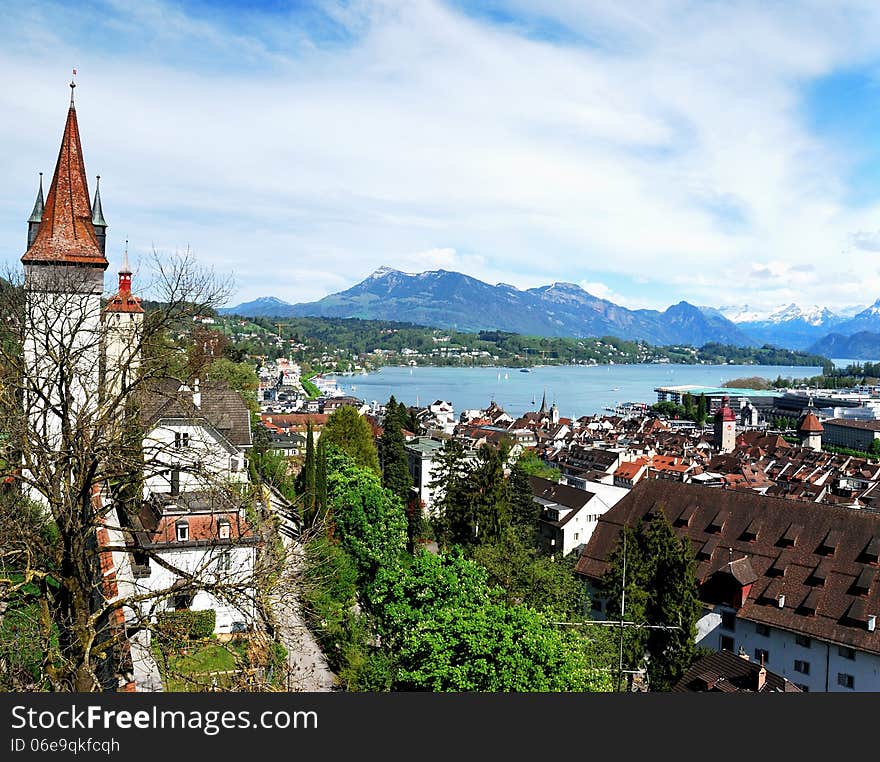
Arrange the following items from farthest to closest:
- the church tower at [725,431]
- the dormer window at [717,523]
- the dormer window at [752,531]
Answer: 1. the church tower at [725,431]
2. the dormer window at [717,523]
3. the dormer window at [752,531]

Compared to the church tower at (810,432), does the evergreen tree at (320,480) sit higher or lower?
higher

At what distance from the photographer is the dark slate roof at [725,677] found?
13828 millimetres

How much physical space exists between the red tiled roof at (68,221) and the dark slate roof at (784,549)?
14059 mm

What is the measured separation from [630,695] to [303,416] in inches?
1946

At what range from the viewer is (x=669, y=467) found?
45.0 meters

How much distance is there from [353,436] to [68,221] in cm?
1702

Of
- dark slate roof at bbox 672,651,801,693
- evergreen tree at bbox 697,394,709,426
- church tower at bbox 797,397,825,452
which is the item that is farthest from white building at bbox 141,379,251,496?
evergreen tree at bbox 697,394,709,426

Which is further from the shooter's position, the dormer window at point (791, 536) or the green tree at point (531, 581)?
the dormer window at point (791, 536)

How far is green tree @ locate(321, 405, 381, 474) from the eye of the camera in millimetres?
29812

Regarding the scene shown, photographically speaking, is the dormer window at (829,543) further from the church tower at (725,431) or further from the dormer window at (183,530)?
the church tower at (725,431)

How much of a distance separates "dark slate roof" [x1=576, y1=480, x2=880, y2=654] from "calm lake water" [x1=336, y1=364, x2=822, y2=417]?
2806 inches

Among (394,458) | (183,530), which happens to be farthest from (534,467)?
(183,530)

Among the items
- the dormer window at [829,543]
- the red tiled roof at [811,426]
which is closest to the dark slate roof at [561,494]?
the dormer window at [829,543]

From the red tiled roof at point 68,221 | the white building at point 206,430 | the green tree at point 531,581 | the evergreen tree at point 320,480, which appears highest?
the red tiled roof at point 68,221
